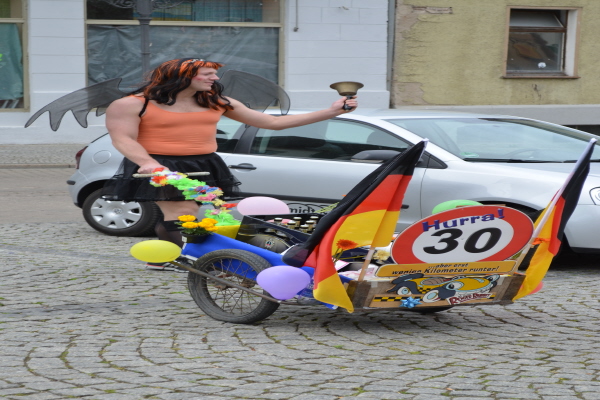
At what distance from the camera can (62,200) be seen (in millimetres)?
11477

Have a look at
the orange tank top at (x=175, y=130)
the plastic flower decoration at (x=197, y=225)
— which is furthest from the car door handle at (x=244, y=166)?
the plastic flower decoration at (x=197, y=225)

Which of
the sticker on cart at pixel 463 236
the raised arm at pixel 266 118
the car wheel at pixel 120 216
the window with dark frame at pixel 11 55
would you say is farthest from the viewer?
the window with dark frame at pixel 11 55

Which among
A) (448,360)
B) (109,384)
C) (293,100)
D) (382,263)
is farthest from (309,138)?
(293,100)

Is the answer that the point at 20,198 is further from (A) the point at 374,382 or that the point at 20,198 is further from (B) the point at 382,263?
(A) the point at 374,382

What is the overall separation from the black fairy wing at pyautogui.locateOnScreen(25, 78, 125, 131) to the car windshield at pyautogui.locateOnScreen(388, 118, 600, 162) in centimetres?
255

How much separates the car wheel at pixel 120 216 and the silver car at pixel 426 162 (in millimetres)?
12

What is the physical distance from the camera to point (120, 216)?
8578mm

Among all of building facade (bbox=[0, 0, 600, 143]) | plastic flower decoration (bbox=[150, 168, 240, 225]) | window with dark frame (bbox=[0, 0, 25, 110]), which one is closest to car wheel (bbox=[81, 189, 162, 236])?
plastic flower decoration (bbox=[150, 168, 240, 225])

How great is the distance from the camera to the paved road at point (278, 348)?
12.9ft

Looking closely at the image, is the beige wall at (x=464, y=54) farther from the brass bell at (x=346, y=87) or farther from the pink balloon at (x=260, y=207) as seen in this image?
the brass bell at (x=346, y=87)

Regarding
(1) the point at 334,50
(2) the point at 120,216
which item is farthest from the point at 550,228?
(1) the point at 334,50

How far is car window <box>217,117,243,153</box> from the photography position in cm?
818

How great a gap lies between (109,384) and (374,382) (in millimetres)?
1140

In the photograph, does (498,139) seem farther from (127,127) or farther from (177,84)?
(127,127)
